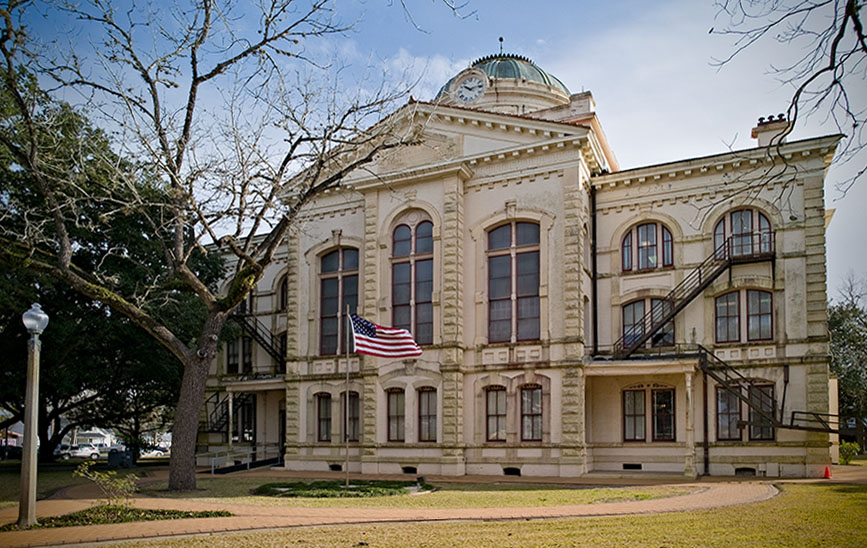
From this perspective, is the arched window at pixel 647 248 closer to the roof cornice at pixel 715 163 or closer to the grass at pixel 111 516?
the roof cornice at pixel 715 163

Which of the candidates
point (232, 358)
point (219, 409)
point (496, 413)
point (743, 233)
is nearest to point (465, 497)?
point (496, 413)

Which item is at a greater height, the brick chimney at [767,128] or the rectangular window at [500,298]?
the brick chimney at [767,128]

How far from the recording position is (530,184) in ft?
95.1

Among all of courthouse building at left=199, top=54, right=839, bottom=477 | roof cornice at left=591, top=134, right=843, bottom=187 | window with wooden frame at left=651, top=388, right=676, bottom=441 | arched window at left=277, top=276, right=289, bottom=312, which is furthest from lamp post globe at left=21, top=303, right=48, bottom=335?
arched window at left=277, top=276, right=289, bottom=312

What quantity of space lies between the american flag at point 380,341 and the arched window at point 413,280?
171 inches

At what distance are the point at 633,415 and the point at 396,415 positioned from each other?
332 inches

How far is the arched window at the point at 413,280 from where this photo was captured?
2998 centimetres

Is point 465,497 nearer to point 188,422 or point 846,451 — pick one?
point 188,422

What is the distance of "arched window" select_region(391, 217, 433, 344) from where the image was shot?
30.0 metres

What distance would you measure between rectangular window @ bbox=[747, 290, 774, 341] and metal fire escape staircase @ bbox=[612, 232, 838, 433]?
46.7 inches

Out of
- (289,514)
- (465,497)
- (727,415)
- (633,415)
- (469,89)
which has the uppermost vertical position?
(469,89)

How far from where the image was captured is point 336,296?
32500 millimetres

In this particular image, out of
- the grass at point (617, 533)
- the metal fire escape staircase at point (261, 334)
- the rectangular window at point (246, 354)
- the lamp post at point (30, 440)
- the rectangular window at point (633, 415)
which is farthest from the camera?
the rectangular window at point (246, 354)

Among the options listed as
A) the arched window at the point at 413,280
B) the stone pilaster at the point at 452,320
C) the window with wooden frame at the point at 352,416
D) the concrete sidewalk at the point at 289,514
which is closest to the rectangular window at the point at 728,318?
the concrete sidewalk at the point at 289,514
